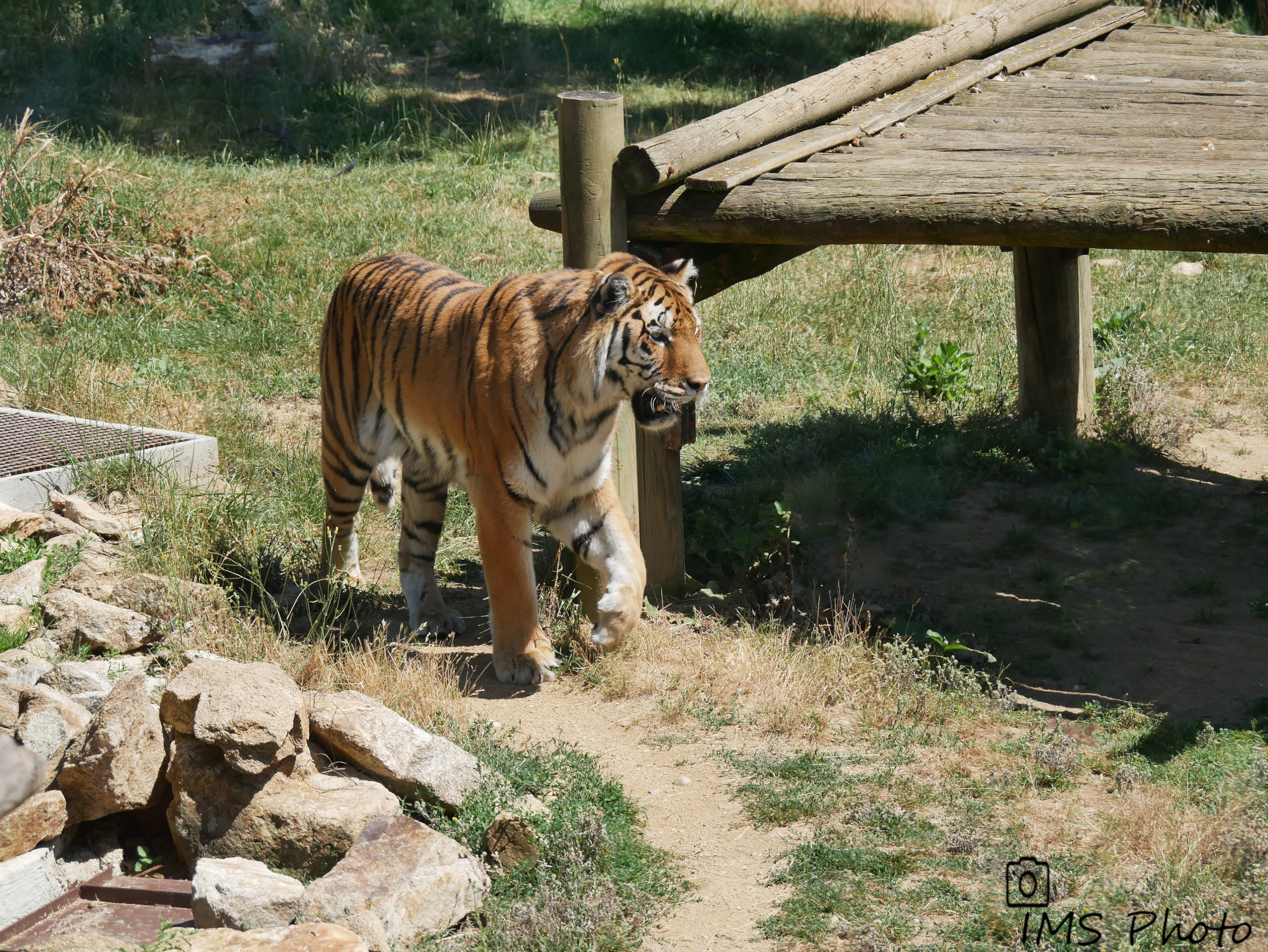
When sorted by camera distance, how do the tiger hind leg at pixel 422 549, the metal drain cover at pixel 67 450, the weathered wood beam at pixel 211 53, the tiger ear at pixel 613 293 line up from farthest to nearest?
the weathered wood beam at pixel 211 53 < the metal drain cover at pixel 67 450 < the tiger hind leg at pixel 422 549 < the tiger ear at pixel 613 293

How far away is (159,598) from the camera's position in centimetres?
460

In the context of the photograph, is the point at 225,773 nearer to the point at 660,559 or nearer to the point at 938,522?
the point at 660,559

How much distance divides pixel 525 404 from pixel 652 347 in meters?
0.52

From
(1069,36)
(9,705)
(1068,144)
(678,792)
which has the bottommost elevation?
(678,792)

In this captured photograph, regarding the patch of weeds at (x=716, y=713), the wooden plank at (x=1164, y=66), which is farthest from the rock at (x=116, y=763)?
the wooden plank at (x=1164, y=66)

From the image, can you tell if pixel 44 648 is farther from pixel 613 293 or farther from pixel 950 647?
pixel 950 647

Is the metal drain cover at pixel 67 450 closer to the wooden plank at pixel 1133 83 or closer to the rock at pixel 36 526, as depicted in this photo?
the rock at pixel 36 526

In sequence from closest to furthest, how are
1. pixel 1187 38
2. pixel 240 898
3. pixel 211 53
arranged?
pixel 240 898
pixel 1187 38
pixel 211 53

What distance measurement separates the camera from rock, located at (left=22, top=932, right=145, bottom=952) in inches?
120

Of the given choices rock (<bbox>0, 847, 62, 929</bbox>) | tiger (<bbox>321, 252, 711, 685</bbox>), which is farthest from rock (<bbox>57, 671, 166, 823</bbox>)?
tiger (<bbox>321, 252, 711, 685</bbox>)

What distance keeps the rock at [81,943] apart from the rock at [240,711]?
19.7 inches

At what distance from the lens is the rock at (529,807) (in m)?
3.52

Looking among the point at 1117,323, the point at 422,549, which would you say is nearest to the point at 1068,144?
the point at 422,549

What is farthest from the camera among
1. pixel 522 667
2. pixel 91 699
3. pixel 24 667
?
pixel 522 667
